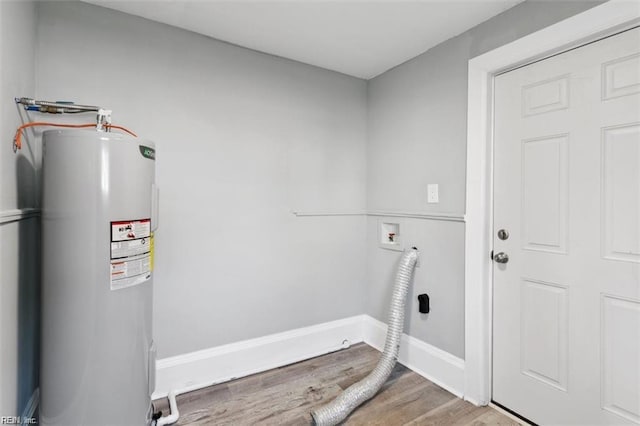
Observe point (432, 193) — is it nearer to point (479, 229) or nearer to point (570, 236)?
point (479, 229)

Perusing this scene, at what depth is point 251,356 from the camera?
7.14ft

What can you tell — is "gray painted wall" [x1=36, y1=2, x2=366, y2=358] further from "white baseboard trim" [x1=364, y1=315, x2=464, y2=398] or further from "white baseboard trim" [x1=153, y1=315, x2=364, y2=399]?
"white baseboard trim" [x1=364, y1=315, x2=464, y2=398]

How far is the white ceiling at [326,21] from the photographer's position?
66.7 inches

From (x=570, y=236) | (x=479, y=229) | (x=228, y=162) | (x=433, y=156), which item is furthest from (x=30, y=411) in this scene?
(x=570, y=236)

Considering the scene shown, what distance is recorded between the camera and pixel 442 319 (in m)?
2.07

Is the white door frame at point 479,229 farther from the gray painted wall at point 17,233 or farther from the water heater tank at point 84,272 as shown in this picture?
the gray painted wall at point 17,233

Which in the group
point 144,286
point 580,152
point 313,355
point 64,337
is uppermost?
point 580,152

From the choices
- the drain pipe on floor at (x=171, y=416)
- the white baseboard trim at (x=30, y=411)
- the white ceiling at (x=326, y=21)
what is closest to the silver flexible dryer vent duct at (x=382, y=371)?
the drain pipe on floor at (x=171, y=416)

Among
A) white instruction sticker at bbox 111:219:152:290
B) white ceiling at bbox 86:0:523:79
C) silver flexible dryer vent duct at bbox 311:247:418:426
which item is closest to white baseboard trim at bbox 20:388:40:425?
white instruction sticker at bbox 111:219:152:290

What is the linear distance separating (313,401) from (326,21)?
7.68 feet

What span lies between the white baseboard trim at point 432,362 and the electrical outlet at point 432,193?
3.40ft

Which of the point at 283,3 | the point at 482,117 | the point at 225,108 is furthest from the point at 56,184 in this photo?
the point at 482,117

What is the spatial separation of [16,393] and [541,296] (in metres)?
2.56

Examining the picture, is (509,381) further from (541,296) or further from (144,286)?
(144,286)
